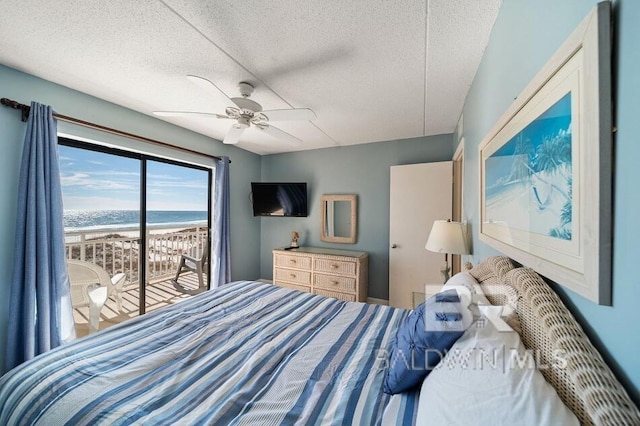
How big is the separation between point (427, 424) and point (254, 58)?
202 centimetres

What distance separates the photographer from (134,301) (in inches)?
117

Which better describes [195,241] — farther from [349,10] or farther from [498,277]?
[498,277]

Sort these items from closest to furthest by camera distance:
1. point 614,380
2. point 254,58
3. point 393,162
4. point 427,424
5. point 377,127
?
→ point 614,380
point 427,424
point 254,58
point 377,127
point 393,162

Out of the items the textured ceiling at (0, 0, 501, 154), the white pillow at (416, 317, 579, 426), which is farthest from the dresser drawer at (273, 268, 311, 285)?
→ the white pillow at (416, 317, 579, 426)

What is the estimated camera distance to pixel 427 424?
65 centimetres

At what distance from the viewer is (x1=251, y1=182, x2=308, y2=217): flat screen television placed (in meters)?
3.87

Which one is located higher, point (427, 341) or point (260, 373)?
point (427, 341)

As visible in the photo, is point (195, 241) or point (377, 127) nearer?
point (377, 127)

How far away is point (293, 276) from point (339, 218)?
1.13 metres

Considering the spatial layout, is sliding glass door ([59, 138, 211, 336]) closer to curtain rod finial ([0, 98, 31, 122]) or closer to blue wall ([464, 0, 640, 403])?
curtain rod finial ([0, 98, 31, 122])

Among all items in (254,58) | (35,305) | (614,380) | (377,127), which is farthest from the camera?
(377,127)

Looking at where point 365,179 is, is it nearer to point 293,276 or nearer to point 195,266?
point 293,276

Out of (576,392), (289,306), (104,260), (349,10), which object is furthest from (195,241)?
(576,392)

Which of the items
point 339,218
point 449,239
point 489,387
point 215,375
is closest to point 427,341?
point 489,387
